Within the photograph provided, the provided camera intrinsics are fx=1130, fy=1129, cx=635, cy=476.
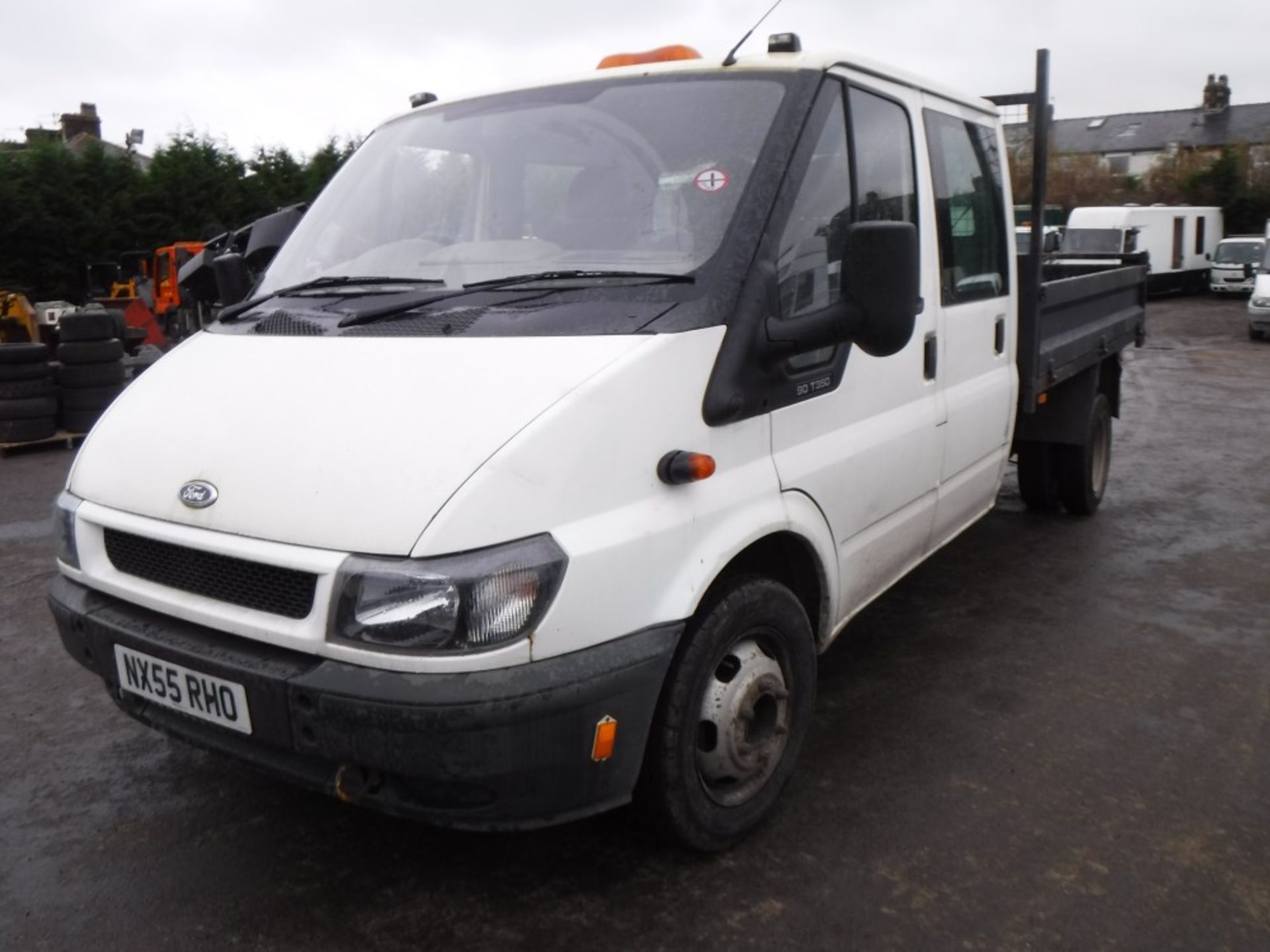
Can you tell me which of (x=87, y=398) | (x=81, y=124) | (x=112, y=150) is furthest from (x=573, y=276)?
(x=81, y=124)

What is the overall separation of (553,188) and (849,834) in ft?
6.77

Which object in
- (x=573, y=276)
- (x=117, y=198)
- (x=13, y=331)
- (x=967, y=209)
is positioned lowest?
(x=13, y=331)

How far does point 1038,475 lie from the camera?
6.71 m

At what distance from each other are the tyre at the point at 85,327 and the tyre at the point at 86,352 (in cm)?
6

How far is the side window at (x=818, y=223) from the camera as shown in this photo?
3139 millimetres

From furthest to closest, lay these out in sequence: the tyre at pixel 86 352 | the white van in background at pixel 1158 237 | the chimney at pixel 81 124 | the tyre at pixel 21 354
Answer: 1. the chimney at pixel 81 124
2. the white van in background at pixel 1158 237
3. the tyre at pixel 86 352
4. the tyre at pixel 21 354

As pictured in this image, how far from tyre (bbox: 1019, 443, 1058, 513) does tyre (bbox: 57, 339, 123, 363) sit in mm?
7933

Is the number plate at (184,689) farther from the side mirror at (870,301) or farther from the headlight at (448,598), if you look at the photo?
the side mirror at (870,301)

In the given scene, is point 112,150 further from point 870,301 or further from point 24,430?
point 870,301

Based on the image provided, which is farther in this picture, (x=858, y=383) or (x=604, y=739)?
(x=858, y=383)

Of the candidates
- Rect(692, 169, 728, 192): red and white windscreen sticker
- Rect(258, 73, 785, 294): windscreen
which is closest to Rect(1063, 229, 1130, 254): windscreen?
Rect(258, 73, 785, 294): windscreen

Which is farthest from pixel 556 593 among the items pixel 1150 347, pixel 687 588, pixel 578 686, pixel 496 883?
pixel 1150 347

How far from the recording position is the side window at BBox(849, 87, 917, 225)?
3.55 m

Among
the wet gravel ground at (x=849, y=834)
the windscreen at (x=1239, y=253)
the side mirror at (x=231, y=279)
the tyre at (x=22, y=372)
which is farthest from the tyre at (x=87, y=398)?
the windscreen at (x=1239, y=253)
